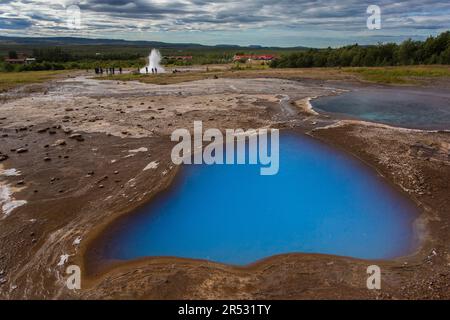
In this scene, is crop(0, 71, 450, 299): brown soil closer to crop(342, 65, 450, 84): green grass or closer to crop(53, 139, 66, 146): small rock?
crop(53, 139, 66, 146): small rock

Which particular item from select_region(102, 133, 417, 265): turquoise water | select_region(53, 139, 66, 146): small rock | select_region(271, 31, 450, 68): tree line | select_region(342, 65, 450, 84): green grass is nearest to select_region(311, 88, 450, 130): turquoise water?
select_region(342, 65, 450, 84): green grass

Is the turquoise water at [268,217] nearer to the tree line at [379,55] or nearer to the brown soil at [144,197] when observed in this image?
the brown soil at [144,197]

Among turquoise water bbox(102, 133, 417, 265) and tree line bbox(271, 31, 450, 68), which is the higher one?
tree line bbox(271, 31, 450, 68)

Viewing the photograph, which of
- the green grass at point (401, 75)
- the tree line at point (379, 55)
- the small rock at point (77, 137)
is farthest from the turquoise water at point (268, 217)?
the tree line at point (379, 55)

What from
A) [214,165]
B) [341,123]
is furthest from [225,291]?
[341,123]

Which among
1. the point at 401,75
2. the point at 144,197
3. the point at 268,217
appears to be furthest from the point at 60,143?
the point at 401,75

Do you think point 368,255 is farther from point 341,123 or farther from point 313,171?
point 341,123
